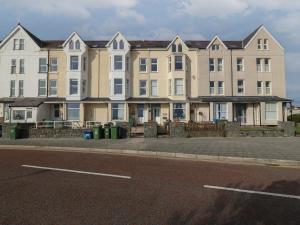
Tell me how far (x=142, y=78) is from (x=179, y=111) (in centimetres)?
655

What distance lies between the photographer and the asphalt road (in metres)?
5.40

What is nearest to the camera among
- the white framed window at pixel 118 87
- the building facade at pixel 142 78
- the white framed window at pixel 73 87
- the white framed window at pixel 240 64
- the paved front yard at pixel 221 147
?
the paved front yard at pixel 221 147

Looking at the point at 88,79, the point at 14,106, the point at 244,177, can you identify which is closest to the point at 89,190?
the point at 244,177

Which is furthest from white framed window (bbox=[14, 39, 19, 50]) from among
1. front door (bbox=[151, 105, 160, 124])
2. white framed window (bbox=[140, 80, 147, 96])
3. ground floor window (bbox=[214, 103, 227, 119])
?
ground floor window (bbox=[214, 103, 227, 119])

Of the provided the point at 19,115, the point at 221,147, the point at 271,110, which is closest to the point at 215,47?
the point at 271,110

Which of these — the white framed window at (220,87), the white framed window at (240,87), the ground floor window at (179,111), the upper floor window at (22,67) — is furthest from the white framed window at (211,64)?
the upper floor window at (22,67)

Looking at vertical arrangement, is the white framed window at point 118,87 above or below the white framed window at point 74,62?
below

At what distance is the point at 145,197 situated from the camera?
6797 millimetres

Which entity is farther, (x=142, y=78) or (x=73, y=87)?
(x=142, y=78)

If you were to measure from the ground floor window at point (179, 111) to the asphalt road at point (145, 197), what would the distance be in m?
28.6

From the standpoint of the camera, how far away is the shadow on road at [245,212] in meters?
5.29

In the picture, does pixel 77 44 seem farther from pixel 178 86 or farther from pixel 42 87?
pixel 178 86

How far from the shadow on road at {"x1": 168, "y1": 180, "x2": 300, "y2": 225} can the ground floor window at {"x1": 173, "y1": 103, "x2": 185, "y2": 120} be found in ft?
105

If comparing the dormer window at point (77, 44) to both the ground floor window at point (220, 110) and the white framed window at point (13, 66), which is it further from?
the ground floor window at point (220, 110)
